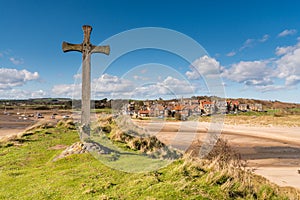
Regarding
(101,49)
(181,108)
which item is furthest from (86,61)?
(181,108)

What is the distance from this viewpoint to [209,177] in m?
5.02

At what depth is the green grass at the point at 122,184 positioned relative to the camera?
4.39m

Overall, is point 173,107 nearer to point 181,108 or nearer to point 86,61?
point 181,108

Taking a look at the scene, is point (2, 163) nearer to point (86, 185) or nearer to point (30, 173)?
point (30, 173)

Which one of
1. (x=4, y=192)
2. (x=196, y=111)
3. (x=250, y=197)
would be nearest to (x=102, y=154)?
(x=4, y=192)

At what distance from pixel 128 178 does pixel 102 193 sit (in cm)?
98

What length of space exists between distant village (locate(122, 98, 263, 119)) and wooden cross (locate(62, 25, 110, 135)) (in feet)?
31.9

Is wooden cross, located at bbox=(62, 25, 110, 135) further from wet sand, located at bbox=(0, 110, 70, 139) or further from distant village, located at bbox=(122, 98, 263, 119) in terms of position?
wet sand, located at bbox=(0, 110, 70, 139)

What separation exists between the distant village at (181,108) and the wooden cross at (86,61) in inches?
383

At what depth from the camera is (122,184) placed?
5.00 m

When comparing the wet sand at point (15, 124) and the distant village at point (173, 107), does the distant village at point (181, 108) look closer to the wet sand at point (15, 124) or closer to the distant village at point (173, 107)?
the distant village at point (173, 107)

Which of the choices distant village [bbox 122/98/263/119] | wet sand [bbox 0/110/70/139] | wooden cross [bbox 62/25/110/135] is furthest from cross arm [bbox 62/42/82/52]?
wet sand [bbox 0/110/70/139]

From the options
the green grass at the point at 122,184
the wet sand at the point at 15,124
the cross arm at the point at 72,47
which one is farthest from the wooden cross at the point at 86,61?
the wet sand at the point at 15,124

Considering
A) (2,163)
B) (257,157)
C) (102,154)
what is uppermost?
(102,154)
